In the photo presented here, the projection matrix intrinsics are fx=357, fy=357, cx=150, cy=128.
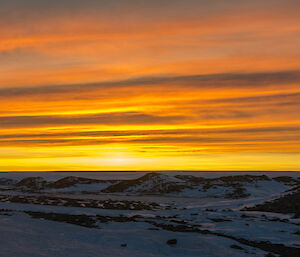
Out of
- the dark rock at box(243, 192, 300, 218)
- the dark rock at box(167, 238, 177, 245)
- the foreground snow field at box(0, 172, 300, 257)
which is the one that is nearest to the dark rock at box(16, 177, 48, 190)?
the foreground snow field at box(0, 172, 300, 257)

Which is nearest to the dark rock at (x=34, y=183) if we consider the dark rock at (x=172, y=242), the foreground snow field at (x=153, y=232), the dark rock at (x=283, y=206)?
the foreground snow field at (x=153, y=232)

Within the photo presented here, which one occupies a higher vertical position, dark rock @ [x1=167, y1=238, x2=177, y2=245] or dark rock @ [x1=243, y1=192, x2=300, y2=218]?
dark rock @ [x1=243, y1=192, x2=300, y2=218]

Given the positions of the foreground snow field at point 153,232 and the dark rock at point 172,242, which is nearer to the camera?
the foreground snow field at point 153,232

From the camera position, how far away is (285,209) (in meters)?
47.4

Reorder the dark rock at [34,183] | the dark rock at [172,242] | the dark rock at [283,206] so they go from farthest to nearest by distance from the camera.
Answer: the dark rock at [34,183] → the dark rock at [283,206] → the dark rock at [172,242]

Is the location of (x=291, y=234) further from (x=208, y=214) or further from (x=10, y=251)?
(x=10, y=251)

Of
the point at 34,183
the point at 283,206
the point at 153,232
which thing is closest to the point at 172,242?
the point at 153,232

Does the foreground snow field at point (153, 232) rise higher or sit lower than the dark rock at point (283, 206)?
lower

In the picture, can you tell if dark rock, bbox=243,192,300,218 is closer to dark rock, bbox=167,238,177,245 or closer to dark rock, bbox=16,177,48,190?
dark rock, bbox=167,238,177,245

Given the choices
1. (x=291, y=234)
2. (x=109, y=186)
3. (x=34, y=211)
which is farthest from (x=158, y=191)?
(x=291, y=234)

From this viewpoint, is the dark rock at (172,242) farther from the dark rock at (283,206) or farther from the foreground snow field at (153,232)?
the dark rock at (283,206)

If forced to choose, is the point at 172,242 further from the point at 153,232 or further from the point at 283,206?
the point at 283,206

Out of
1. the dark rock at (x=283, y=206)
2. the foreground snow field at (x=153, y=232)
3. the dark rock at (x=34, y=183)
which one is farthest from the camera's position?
the dark rock at (x=34, y=183)

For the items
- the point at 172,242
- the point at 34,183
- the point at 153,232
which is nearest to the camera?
the point at 172,242
